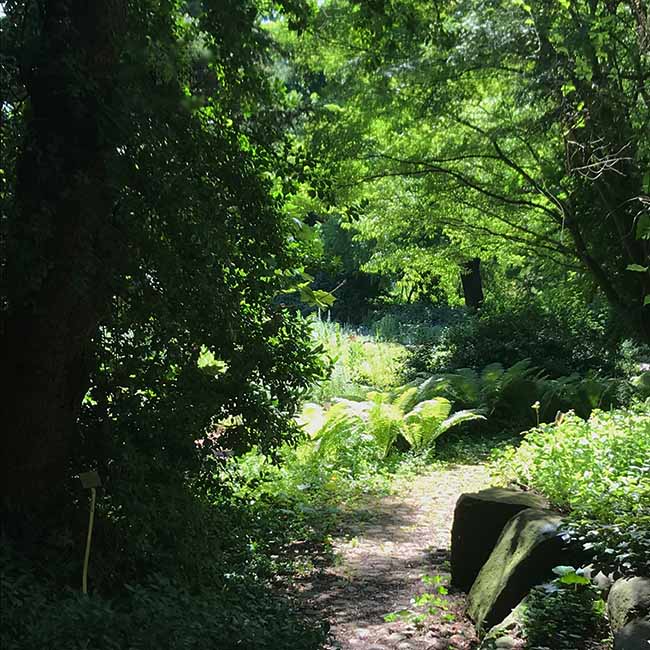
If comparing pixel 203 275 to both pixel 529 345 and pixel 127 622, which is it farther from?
pixel 529 345

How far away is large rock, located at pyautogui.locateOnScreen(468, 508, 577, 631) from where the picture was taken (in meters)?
4.36

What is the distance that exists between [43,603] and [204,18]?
3.24 m

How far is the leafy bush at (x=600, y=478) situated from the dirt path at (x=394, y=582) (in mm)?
912

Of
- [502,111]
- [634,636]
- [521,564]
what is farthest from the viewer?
[502,111]

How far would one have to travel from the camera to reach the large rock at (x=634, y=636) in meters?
3.28

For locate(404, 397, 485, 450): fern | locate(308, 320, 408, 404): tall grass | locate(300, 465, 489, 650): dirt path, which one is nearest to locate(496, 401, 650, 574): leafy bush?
locate(300, 465, 489, 650): dirt path

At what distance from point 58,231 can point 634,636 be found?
10.5 feet

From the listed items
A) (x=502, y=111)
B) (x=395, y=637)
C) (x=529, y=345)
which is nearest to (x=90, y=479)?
(x=395, y=637)

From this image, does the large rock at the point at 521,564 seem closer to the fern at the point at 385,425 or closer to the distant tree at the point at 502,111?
the distant tree at the point at 502,111

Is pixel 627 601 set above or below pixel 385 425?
below

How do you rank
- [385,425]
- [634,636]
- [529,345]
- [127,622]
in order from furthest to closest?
[529,345] → [385,425] → [634,636] → [127,622]

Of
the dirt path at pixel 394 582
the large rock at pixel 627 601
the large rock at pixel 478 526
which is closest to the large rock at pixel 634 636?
the large rock at pixel 627 601

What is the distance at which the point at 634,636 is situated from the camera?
3.32 meters

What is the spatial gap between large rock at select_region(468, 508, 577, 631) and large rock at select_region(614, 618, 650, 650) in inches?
35.2
